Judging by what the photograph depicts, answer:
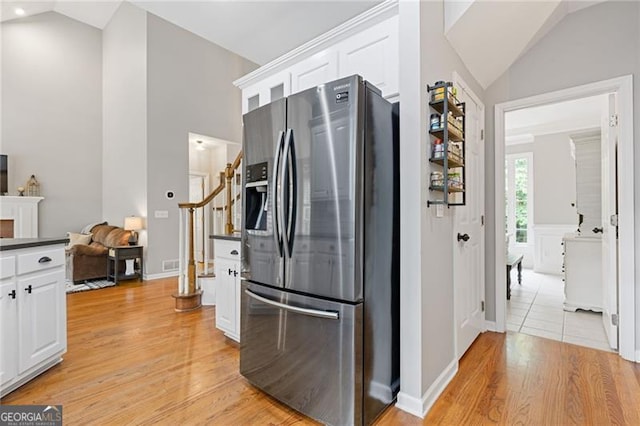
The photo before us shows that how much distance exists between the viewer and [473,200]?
2719mm

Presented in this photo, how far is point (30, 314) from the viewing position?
203cm

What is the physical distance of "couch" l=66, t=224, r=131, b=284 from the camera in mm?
5016

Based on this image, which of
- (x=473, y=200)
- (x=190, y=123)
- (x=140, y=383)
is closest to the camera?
(x=140, y=383)

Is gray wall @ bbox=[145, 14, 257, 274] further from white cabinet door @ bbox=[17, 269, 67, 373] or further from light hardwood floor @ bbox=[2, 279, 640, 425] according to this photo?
white cabinet door @ bbox=[17, 269, 67, 373]

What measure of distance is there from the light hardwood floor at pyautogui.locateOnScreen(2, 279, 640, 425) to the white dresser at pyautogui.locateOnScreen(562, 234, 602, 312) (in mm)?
1264

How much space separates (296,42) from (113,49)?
16.3 feet

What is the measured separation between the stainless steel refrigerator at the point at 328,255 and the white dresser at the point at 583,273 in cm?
304

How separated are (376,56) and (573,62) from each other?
188 cm

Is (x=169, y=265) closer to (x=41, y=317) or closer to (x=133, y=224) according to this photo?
(x=133, y=224)

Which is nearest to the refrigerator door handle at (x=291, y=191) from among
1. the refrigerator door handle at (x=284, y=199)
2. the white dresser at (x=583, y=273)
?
the refrigerator door handle at (x=284, y=199)

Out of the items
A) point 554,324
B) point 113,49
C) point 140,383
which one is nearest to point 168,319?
point 140,383

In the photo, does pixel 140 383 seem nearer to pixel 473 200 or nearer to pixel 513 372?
pixel 513 372

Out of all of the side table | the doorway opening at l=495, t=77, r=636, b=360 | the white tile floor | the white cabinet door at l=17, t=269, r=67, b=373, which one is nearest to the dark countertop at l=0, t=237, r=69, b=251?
the white cabinet door at l=17, t=269, r=67, b=373

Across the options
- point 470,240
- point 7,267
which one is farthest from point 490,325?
point 7,267
